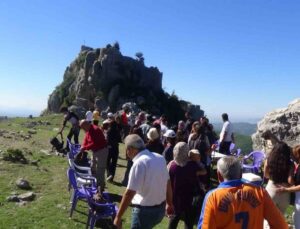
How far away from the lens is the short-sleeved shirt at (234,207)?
412 cm

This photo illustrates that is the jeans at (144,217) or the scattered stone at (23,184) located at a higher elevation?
the jeans at (144,217)

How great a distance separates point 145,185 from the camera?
5895 millimetres

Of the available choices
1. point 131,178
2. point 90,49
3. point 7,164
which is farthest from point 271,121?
point 90,49

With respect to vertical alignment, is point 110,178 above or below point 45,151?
below

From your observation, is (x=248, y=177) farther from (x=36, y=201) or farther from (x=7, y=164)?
(x=7, y=164)

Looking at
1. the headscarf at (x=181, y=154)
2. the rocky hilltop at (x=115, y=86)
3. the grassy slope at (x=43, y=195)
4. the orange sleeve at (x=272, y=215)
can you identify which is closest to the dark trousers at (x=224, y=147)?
the grassy slope at (x=43, y=195)

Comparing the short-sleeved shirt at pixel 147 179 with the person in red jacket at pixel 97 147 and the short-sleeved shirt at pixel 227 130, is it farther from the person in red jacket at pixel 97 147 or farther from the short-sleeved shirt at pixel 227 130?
the short-sleeved shirt at pixel 227 130

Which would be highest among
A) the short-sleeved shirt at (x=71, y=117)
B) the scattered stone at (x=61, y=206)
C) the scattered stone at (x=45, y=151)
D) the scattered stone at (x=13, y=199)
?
the short-sleeved shirt at (x=71, y=117)

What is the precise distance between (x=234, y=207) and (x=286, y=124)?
15104mm

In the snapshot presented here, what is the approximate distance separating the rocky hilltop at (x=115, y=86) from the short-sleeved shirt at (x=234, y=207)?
60.5 m

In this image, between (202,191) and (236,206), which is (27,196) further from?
(236,206)

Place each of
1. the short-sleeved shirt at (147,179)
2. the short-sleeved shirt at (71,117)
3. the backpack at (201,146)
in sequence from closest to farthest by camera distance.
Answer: the short-sleeved shirt at (147,179), the backpack at (201,146), the short-sleeved shirt at (71,117)

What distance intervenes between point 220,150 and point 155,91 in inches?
2191

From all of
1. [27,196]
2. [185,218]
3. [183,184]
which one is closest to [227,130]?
[27,196]
